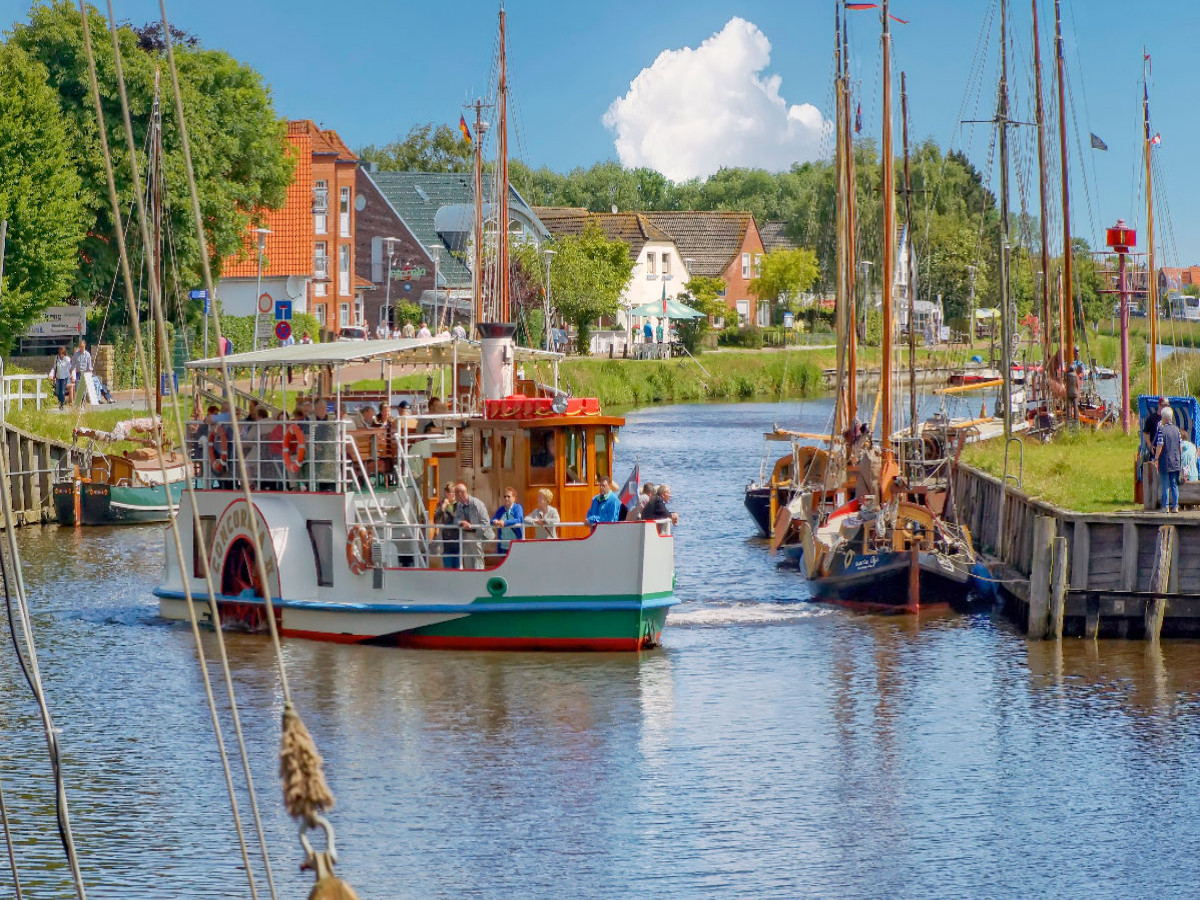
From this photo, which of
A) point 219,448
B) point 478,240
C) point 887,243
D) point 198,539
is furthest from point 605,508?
point 478,240

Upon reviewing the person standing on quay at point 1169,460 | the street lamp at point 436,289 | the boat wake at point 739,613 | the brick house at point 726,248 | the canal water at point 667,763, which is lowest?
the canal water at point 667,763

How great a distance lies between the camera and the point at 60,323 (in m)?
67.7

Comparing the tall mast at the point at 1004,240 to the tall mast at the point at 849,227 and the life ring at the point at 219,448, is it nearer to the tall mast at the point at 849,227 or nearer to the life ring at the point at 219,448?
the tall mast at the point at 849,227

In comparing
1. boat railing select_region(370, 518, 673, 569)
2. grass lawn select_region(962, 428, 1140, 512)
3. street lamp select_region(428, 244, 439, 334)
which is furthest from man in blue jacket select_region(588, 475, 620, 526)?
street lamp select_region(428, 244, 439, 334)

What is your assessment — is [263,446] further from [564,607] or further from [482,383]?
[564,607]

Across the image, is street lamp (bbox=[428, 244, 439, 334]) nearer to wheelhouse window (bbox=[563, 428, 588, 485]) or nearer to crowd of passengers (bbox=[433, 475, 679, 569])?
wheelhouse window (bbox=[563, 428, 588, 485])

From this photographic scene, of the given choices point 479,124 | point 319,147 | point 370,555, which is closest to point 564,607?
point 370,555

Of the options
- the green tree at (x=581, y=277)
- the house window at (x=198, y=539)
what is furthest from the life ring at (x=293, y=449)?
the green tree at (x=581, y=277)

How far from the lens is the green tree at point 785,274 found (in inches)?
4902

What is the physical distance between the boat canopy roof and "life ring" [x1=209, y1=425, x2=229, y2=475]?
108cm

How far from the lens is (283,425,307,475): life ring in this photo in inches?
1094

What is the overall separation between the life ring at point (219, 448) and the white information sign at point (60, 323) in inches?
1570

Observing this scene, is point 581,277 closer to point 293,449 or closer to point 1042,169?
point 1042,169

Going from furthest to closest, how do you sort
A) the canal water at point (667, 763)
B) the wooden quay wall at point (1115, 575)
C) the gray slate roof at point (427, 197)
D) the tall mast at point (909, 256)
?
the gray slate roof at point (427, 197), the tall mast at point (909, 256), the wooden quay wall at point (1115, 575), the canal water at point (667, 763)
